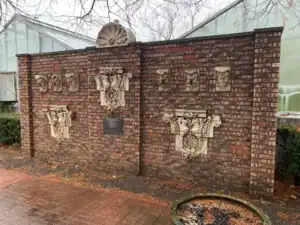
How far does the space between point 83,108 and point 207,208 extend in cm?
334

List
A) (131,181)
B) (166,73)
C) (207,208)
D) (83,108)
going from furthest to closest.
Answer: (83,108)
(131,181)
(166,73)
(207,208)

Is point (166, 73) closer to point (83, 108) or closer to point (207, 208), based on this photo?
point (83, 108)

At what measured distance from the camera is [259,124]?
10.5ft

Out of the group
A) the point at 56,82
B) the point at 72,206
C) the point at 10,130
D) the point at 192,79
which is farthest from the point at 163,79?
the point at 10,130

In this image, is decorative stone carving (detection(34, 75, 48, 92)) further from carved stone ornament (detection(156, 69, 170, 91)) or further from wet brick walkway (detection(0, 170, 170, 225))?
carved stone ornament (detection(156, 69, 170, 91))

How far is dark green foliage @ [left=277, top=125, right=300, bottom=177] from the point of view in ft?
11.6

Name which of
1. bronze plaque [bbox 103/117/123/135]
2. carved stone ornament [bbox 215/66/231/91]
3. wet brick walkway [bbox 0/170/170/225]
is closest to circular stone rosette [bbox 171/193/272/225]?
wet brick walkway [bbox 0/170/170/225]

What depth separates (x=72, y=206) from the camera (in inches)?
→ 125

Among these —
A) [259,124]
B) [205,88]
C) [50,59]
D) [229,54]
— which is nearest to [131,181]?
[205,88]

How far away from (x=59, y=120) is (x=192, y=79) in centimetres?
315

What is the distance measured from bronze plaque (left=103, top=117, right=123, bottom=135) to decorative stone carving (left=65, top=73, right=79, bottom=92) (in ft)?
3.36

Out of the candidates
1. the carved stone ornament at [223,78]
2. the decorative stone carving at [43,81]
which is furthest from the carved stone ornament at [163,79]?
the decorative stone carving at [43,81]

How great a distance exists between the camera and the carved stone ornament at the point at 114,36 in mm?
3986

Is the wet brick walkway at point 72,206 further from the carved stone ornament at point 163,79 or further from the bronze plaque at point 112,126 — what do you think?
the carved stone ornament at point 163,79
